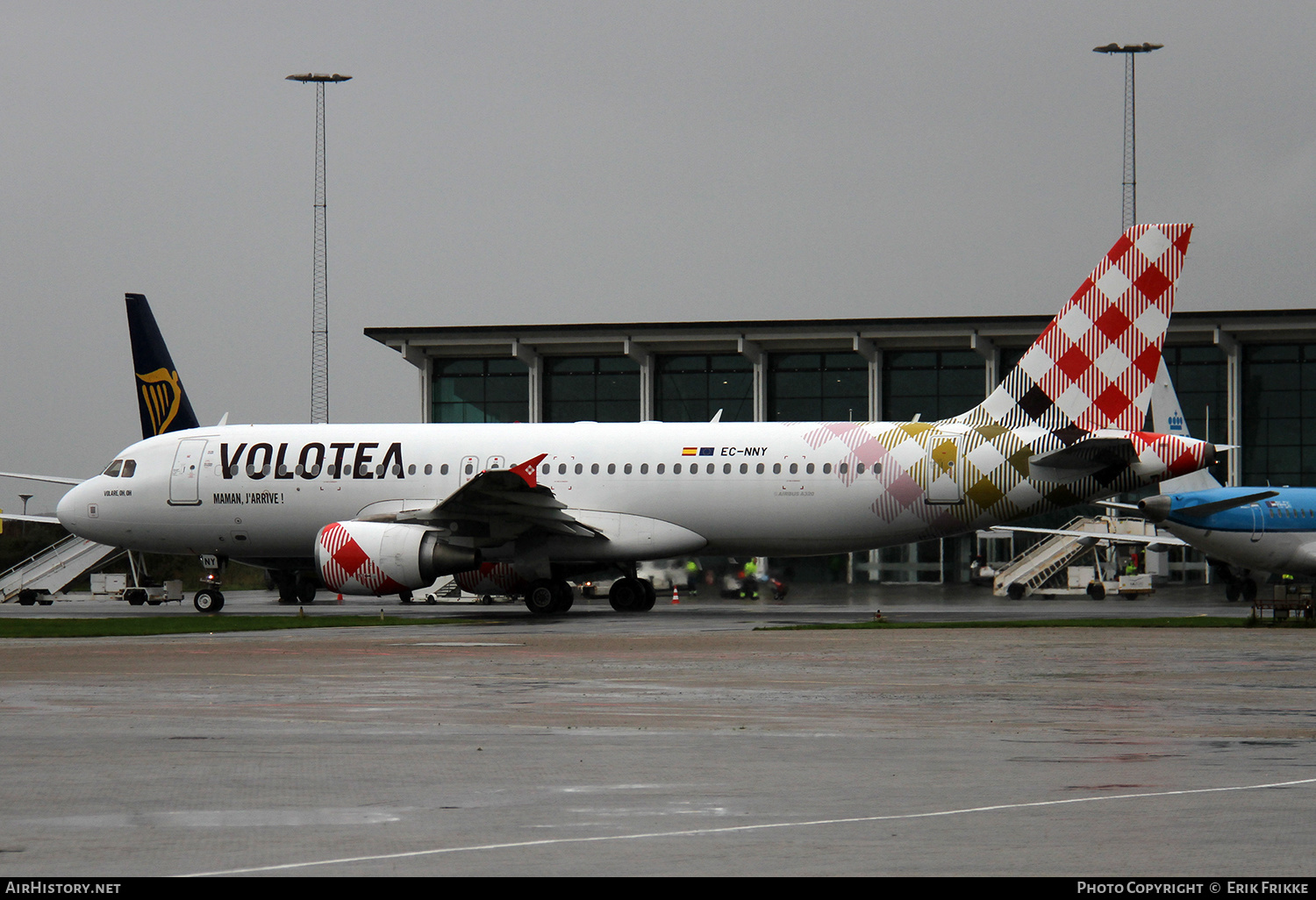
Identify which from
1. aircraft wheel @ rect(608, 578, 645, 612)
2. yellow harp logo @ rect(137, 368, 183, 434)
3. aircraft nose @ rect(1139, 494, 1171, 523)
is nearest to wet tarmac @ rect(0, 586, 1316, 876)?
aircraft wheel @ rect(608, 578, 645, 612)

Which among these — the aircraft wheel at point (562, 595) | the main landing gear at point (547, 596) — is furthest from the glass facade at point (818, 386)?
the main landing gear at point (547, 596)

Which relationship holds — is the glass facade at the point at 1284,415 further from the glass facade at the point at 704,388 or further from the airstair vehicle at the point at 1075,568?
the glass facade at the point at 704,388

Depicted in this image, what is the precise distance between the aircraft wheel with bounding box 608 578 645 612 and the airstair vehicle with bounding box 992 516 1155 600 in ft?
43.5

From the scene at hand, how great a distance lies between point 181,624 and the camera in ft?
87.0

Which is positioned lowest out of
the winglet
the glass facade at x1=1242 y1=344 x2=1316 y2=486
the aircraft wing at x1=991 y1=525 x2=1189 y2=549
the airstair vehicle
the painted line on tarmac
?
the airstair vehicle

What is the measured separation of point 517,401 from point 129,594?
1955 cm

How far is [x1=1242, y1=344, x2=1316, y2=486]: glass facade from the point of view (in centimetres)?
5159

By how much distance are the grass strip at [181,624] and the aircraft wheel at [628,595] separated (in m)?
4.10

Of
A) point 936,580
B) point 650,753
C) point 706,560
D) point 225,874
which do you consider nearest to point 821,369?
point 936,580

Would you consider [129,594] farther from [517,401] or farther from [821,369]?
[821,369]

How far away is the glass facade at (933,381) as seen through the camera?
52812 mm

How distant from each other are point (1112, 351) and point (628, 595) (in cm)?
1130

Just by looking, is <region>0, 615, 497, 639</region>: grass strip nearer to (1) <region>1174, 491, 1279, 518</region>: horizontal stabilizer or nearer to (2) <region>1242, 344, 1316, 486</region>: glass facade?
(1) <region>1174, 491, 1279, 518</region>: horizontal stabilizer

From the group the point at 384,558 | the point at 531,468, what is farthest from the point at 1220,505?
the point at 384,558
